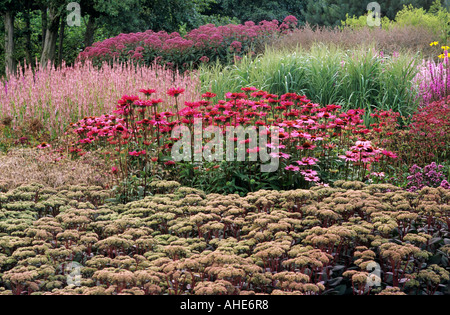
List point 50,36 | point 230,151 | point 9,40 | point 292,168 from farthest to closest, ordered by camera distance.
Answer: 1. point 9,40
2. point 50,36
3. point 230,151
4. point 292,168

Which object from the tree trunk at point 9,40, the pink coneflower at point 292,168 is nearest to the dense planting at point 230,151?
the pink coneflower at point 292,168

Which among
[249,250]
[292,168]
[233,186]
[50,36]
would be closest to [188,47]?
[50,36]

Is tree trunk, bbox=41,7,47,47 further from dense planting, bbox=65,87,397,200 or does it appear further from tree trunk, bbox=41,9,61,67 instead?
dense planting, bbox=65,87,397,200

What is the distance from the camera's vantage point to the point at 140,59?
11289 millimetres

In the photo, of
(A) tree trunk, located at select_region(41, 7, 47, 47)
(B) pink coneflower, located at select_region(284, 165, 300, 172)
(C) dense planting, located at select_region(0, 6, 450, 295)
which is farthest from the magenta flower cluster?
(B) pink coneflower, located at select_region(284, 165, 300, 172)

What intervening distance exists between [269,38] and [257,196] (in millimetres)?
8942

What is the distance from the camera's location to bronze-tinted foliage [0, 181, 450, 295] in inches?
99.3

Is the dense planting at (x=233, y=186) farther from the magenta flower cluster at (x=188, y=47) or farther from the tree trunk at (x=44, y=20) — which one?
the tree trunk at (x=44, y=20)

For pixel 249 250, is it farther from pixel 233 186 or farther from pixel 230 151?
pixel 230 151

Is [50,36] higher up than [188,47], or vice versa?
[50,36]

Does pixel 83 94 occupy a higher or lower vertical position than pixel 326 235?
higher

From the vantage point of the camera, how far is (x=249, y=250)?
310cm
